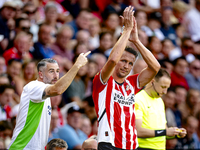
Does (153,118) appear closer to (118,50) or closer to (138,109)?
(138,109)

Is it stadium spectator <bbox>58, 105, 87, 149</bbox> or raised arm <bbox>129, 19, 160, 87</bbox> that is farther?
stadium spectator <bbox>58, 105, 87, 149</bbox>

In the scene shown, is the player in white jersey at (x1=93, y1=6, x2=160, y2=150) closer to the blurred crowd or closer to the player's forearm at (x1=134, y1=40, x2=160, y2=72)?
the player's forearm at (x1=134, y1=40, x2=160, y2=72)

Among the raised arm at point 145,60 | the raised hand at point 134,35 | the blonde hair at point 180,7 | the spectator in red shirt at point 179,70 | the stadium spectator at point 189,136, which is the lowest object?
the stadium spectator at point 189,136

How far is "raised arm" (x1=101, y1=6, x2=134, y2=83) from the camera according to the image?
159 inches

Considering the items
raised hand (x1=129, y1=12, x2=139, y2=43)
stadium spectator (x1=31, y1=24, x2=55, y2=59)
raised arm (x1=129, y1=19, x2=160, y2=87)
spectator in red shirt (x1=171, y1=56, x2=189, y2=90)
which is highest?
stadium spectator (x1=31, y1=24, x2=55, y2=59)

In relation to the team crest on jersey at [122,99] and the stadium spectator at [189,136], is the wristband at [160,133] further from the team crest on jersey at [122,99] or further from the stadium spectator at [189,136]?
the stadium spectator at [189,136]

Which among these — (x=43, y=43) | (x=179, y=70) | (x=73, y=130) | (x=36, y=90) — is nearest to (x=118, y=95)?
(x=36, y=90)

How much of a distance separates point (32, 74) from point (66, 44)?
1.77 m

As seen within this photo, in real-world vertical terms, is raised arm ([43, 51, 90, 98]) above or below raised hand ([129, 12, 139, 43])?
below

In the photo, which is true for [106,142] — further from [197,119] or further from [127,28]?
[197,119]

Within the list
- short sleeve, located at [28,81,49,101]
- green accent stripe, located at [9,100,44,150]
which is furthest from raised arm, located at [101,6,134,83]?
green accent stripe, located at [9,100,44,150]

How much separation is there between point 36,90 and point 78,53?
14.2 feet

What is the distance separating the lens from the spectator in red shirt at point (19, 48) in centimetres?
752

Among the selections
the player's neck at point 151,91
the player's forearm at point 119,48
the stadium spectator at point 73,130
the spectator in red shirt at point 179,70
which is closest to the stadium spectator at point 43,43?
the stadium spectator at point 73,130
